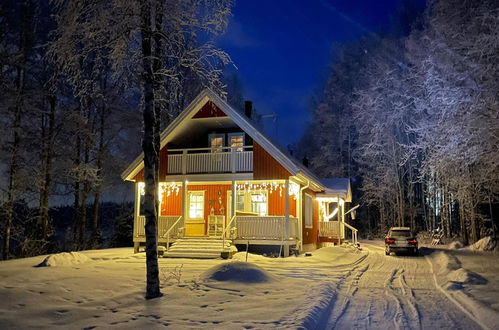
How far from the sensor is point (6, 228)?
59.7 feet

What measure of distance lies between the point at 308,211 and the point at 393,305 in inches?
617

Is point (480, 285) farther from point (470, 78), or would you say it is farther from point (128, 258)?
point (128, 258)

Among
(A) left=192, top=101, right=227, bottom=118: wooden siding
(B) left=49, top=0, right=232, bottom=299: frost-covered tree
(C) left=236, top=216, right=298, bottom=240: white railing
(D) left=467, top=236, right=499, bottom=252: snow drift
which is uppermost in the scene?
(A) left=192, top=101, right=227, bottom=118: wooden siding

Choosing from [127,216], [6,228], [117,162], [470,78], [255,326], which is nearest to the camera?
[255,326]

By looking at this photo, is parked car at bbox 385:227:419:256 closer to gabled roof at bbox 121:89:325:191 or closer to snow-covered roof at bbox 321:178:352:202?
snow-covered roof at bbox 321:178:352:202

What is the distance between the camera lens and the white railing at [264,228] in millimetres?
18484

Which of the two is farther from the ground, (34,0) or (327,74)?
(327,74)

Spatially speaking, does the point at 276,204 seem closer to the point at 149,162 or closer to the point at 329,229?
the point at 329,229

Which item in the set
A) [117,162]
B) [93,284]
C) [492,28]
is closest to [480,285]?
[492,28]

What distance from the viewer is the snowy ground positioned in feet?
22.9

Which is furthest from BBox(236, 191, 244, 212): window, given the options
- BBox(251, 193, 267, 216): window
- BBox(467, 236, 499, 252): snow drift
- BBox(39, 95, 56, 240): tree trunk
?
BBox(467, 236, 499, 252): snow drift

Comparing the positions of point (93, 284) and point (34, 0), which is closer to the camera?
point (93, 284)

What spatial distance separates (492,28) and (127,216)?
69.4 ft

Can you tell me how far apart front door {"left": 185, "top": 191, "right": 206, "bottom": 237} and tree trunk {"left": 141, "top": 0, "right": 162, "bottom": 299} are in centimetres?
1279
